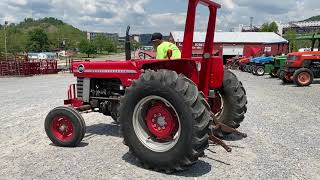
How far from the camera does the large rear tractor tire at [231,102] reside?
730cm

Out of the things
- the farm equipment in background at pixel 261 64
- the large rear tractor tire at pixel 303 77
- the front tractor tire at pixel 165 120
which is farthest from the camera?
the farm equipment in background at pixel 261 64

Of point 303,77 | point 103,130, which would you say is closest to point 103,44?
point 303,77

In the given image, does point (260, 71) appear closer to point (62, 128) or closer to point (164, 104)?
point (62, 128)

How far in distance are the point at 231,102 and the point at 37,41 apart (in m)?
133

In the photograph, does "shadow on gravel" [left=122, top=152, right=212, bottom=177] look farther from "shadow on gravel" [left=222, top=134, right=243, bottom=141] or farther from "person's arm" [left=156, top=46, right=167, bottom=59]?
"person's arm" [left=156, top=46, right=167, bottom=59]

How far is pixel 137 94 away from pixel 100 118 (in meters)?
4.10

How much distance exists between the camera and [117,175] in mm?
5375

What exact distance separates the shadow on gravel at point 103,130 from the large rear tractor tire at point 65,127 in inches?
31.7

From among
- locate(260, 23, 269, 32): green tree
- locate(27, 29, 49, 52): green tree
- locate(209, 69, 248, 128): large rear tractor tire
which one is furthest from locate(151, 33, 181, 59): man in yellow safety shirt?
locate(27, 29, 49, 52): green tree

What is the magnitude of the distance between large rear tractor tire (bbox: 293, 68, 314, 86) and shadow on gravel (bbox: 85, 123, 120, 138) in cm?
1272

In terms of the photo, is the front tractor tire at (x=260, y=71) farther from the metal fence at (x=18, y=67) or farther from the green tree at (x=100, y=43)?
the green tree at (x=100, y=43)

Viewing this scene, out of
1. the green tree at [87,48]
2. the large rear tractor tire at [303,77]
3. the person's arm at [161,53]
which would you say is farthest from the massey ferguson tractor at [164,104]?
the green tree at [87,48]

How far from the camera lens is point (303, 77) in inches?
752

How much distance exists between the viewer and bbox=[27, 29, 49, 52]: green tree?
426ft
